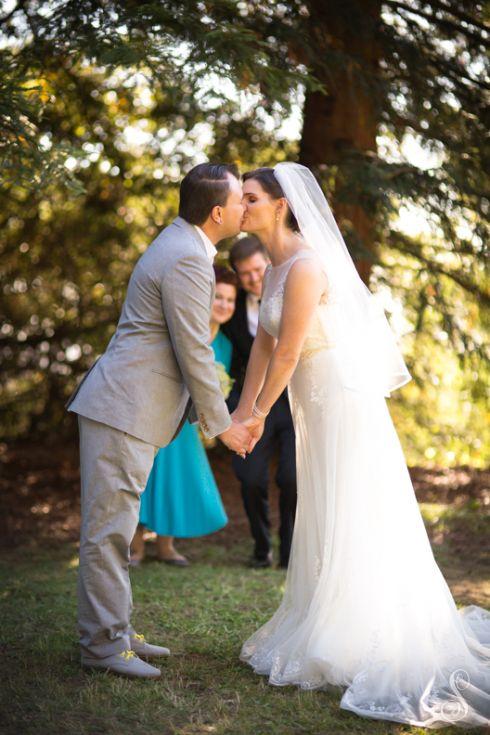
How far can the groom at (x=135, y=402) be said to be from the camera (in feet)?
10.8

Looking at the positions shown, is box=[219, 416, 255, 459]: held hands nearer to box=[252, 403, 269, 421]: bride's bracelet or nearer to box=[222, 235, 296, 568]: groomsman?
box=[252, 403, 269, 421]: bride's bracelet

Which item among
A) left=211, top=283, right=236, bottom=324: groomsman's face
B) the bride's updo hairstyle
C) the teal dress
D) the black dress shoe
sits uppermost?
the bride's updo hairstyle

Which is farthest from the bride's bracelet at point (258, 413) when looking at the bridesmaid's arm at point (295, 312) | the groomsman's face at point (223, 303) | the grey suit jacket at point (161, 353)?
the groomsman's face at point (223, 303)

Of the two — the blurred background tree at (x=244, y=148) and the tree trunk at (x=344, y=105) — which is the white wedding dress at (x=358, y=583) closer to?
the blurred background tree at (x=244, y=148)

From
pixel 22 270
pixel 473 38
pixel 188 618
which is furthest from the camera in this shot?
pixel 22 270

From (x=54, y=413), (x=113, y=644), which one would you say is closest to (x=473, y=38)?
(x=113, y=644)

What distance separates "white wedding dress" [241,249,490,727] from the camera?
3104 mm

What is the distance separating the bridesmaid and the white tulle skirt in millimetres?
1888

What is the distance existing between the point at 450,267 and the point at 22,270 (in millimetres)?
4655

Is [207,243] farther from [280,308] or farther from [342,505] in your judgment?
[342,505]

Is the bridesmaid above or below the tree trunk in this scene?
below

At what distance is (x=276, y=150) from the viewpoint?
759 centimetres

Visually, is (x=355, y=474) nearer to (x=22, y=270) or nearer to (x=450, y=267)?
(x=450, y=267)

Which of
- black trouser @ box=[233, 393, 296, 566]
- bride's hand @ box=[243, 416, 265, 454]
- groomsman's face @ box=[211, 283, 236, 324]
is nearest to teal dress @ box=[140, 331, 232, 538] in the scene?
black trouser @ box=[233, 393, 296, 566]
